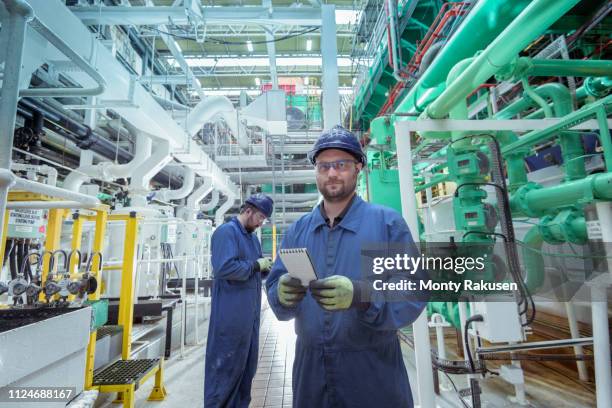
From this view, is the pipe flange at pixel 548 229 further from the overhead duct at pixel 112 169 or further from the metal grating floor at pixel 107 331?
the overhead duct at pixel 112 169

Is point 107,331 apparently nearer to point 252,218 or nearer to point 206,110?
point 252,218

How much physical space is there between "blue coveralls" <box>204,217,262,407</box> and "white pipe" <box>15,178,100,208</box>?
0.89 m

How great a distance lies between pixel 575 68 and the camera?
2.06 metres

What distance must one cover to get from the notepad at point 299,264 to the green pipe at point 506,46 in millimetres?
1463

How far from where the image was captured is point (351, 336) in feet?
3.50

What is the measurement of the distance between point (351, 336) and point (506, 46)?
5.30 feet

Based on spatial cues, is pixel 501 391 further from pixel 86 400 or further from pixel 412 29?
pixel 412 29

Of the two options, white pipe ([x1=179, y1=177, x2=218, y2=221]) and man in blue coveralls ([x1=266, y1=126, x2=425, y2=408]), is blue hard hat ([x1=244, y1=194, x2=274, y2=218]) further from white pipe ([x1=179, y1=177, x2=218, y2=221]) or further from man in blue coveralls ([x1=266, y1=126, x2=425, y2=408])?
white pipe ([x1=179, y1=177, x2=218, y2=221])

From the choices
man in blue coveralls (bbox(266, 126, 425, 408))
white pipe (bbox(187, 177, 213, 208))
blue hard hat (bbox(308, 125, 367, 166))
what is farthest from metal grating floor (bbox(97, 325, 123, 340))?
white pipe (bbox(187, 177, 213, 208))

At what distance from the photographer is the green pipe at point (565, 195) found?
1.61 m

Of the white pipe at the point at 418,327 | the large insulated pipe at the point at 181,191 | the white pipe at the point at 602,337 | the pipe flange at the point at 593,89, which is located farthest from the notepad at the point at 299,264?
the large insulated pipe at the point at 181,191

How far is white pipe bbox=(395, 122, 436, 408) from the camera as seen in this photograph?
5.05ft

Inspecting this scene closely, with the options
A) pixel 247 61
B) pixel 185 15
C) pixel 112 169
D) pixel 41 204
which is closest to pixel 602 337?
pixel 41 204

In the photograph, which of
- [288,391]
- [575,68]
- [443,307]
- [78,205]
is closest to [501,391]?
[443,307]
